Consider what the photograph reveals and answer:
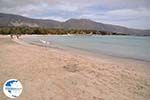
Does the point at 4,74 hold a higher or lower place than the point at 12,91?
lower

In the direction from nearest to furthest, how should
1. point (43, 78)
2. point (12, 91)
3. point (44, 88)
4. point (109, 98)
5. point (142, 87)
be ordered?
point (12, 91) < point (109, 98) < point (44, 88) < point (142, 87) < point (43, 78)

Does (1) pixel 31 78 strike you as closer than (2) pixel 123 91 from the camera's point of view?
No

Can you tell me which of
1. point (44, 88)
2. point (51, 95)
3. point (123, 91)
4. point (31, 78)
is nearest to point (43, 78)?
point (31, 78)

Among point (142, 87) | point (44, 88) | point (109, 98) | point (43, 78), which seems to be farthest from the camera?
point (43, 78)

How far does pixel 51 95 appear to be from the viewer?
129 inches

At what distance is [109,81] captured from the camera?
177 inches

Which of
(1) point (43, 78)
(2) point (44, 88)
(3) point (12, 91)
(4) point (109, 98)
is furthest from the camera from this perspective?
(1) point (43, 78)

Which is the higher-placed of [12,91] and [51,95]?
[12,91]

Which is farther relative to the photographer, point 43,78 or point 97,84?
point 43,78

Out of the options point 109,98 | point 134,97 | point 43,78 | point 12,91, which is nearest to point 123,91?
point 134,97

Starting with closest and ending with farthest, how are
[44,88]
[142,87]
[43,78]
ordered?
[44,88], [142,87], [43,78]

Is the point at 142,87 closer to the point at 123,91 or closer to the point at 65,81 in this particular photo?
the point at 123,91

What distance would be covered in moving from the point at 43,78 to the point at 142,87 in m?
2.19

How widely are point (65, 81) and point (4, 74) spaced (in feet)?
4.75
